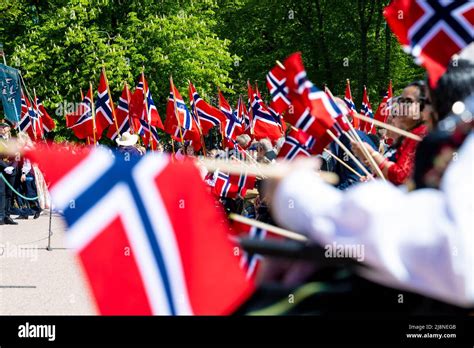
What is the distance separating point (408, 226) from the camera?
1.60m

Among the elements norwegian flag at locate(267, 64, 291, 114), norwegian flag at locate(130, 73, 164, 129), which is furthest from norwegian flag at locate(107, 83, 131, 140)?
norwegian flag at locate(267, 64, 291, 114)

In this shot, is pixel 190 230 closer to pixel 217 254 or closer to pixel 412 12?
pixel 217 254

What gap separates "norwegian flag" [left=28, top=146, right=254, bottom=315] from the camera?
194cm

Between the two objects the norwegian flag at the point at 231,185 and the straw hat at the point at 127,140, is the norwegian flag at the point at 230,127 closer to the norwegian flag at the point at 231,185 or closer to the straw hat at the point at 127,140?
the straw hat at the point at 127,140

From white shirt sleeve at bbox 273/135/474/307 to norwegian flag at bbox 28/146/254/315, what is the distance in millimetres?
271

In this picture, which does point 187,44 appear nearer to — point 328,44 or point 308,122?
point 328,44

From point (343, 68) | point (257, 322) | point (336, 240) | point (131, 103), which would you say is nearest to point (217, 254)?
point (336, 240)

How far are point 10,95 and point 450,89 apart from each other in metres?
11.5

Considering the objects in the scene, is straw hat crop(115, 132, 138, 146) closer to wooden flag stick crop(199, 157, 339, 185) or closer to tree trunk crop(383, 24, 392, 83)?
wooden flag stick crop(199, 157, 339, 185)

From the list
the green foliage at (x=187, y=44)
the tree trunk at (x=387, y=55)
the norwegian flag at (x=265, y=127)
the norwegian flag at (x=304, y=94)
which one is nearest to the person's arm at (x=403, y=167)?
the norwegian flag at (x=304, y=94)

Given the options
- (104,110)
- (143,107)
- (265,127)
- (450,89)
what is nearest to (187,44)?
(143,107)

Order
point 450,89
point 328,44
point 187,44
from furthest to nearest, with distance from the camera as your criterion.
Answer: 1. point 328,44
2. point 187,44
3. point 450,89

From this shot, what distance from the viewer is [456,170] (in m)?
1.69

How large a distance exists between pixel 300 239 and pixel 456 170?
901 mm
